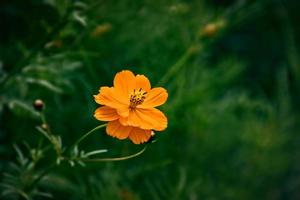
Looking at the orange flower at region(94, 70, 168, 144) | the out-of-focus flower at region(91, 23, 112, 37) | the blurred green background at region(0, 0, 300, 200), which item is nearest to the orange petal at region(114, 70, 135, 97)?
the orange flower at region(94, 70, 168, 144)

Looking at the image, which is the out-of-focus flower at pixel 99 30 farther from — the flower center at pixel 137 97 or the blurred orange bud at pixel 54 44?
the flower center at pixel 137 97

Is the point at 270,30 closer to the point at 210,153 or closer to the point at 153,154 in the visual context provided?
the point at 210,153

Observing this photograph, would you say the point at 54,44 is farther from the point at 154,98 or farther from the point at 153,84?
the point at 154,98

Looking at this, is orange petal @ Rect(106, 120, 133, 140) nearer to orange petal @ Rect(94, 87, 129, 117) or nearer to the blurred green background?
A: orange petal @ Rect(94, 87, 129, 117)

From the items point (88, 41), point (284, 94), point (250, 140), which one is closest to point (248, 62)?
point (284, 94)

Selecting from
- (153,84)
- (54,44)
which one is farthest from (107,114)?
(153,84)

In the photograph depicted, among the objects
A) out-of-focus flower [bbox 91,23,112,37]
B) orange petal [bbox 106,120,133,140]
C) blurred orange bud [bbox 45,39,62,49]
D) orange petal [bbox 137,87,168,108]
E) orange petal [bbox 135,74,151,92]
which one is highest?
out-of-focus flower [bbox 91,23,112,37]
